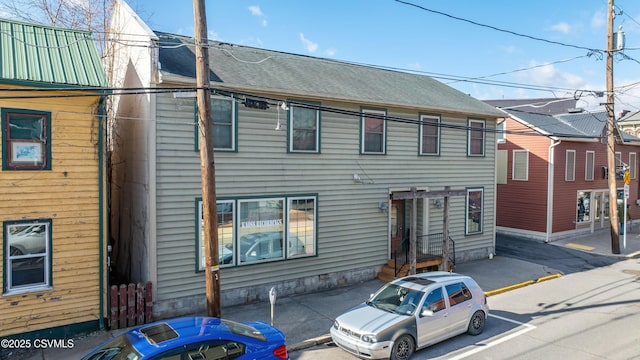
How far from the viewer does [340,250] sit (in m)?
14.0

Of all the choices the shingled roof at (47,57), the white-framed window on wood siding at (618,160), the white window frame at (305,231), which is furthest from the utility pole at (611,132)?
the shingled roof at (47,57)

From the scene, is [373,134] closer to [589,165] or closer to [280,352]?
[280,352]

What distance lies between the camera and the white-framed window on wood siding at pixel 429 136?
52.3 feet

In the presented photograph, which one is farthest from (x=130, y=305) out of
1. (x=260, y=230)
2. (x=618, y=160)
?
(x=618, y=160)

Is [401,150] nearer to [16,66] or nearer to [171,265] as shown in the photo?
[171,265]

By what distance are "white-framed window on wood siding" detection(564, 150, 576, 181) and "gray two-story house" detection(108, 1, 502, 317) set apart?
26.8 feet

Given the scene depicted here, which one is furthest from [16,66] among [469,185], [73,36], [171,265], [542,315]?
[469,185]

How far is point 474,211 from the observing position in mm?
17812

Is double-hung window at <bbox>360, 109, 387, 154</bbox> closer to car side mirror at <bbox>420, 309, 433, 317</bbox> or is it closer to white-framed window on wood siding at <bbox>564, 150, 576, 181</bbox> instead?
car side mirror at <bbox>420, 309, 433, 317</bbox>

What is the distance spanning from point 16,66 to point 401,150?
11.6 metres

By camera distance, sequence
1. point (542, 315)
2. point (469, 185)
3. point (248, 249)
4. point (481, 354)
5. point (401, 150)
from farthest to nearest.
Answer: point (469, 185) < point (401, 150) < point (248, 249) < point (542, 315) < point (481, 354)

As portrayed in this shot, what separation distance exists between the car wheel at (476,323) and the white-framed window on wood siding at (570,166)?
1581 centimetres

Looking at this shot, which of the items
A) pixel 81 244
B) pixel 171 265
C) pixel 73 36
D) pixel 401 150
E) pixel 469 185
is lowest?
pixel 171 265

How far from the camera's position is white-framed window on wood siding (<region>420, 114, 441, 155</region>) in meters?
16.0
